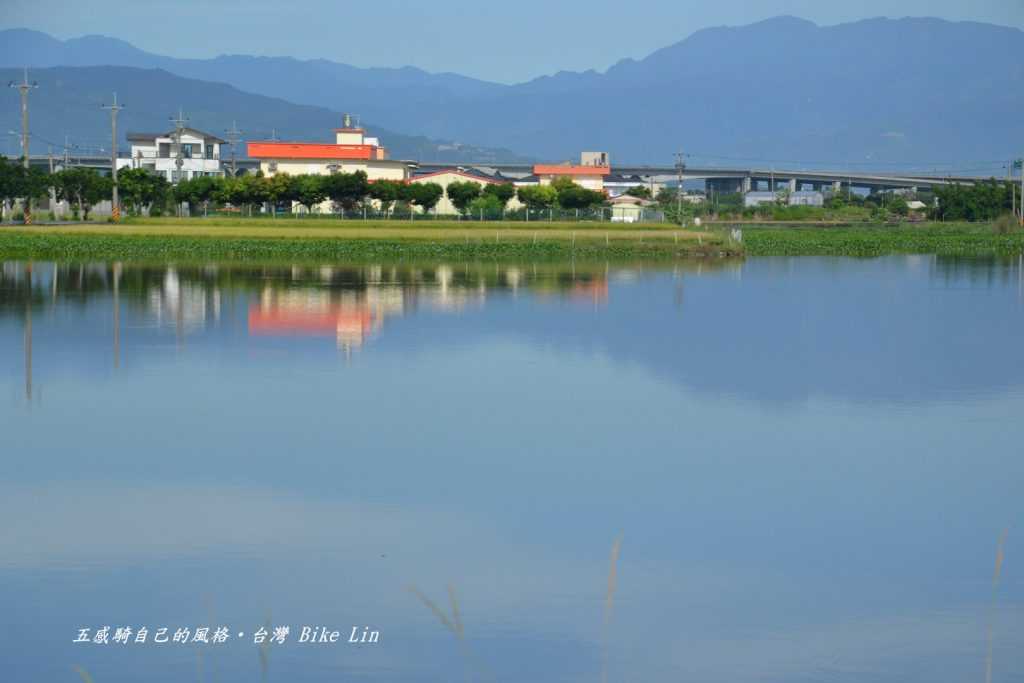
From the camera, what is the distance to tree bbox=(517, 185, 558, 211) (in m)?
58.5

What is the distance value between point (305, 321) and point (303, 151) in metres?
41.8

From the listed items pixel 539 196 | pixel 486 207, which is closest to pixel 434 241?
pixel 486 207

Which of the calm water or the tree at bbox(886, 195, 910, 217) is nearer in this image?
the calm water

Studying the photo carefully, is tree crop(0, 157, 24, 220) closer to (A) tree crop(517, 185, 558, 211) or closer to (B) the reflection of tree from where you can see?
(B) the reflection of tree

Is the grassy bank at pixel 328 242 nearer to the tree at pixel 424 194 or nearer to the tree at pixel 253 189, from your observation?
the tree at pixel 253 189

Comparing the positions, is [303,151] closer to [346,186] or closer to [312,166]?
[312,166]

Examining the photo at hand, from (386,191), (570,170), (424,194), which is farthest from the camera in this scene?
(570,170)

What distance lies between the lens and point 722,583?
26.3 ft

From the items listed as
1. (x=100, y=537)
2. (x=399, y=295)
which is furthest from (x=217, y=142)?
(x=100, y=537)

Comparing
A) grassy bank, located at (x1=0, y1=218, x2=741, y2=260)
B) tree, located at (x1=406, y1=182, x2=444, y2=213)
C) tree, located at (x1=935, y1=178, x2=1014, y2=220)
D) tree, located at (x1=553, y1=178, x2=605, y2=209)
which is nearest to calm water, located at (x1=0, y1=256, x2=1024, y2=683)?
grassy bank, located at (x1=0, y1=218, x2=741, y2=260)

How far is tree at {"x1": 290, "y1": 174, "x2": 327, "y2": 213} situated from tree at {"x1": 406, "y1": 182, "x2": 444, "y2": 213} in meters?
3.38

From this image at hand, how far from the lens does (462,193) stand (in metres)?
58.1

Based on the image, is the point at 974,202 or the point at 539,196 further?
the point at 974,202

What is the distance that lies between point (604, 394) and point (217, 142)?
217ft
